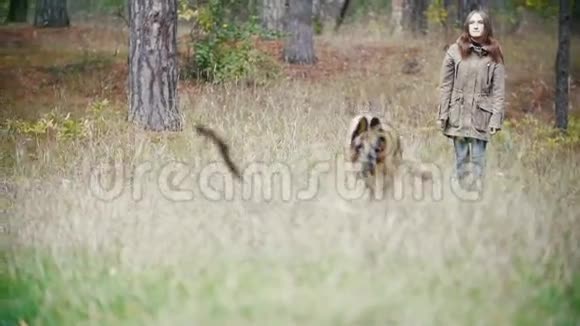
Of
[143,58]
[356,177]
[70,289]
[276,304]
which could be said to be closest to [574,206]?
[356,177]

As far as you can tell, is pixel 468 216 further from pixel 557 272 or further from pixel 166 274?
pixel 166 274

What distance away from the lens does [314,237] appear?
9.95 ft

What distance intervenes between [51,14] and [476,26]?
2.78 m

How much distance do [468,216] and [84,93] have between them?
2026 millimetres

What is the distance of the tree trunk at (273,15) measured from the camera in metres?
6.31

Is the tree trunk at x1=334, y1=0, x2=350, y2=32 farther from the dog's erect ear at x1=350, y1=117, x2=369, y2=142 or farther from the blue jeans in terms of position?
the dog's erect ear at x1=350, y1=117, x2=369, y2=142

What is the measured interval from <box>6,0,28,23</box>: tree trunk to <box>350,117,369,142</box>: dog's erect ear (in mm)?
2180

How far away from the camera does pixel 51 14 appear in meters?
5.45

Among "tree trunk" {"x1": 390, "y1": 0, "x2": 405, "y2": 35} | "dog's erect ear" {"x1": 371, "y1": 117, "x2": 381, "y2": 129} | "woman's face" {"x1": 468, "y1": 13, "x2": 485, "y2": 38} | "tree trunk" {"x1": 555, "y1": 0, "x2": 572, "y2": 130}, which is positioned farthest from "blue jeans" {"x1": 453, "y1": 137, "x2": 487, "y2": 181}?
"tree trunk" {"x1": 390, "y1": 0, "x2": 405, "y2": 35}

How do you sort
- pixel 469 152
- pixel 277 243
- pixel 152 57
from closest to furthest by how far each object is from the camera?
pixel 277 243 < pixel 469 152 < pixel 152 57

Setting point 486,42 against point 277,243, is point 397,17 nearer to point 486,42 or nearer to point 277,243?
point 486,42

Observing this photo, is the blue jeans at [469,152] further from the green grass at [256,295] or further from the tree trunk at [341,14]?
the tree trunk at [341,14]

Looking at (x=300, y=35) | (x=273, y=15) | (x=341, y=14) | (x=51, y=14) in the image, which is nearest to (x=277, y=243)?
(x=51, y=14)

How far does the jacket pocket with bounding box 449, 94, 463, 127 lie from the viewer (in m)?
3.87
